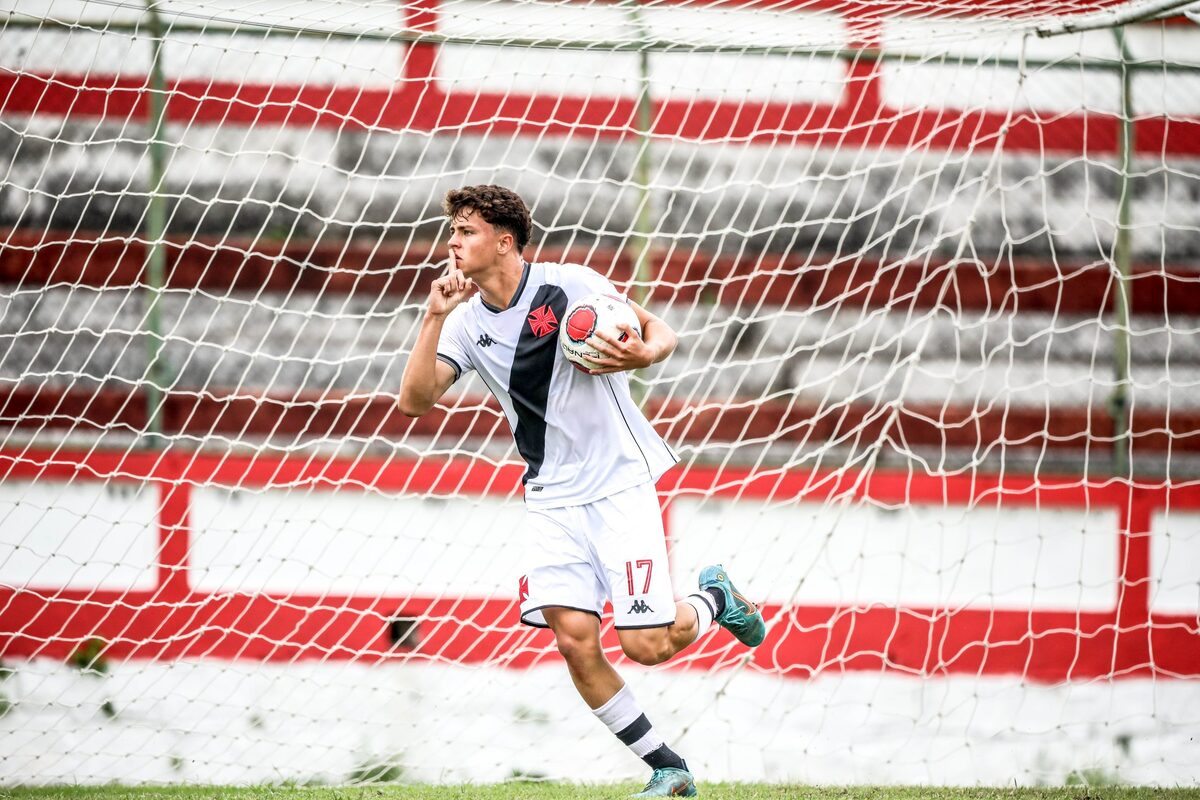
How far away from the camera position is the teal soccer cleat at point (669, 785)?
3430 mm

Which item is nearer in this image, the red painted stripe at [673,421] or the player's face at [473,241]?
the player's face at [473,241]

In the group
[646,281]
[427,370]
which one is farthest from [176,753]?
[646,281]

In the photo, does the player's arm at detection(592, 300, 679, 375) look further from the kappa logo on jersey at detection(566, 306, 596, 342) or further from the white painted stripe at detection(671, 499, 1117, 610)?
the white painted stripe at detection(671, 499, 1117, 610)

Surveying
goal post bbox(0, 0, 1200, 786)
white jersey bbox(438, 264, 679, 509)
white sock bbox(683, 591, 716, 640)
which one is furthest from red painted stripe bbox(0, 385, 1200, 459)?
white jersey bbox(438, 264, 679, 509)

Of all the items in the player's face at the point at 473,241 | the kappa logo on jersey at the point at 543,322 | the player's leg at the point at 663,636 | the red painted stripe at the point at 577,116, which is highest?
the red painted stripe at the point at 577,116

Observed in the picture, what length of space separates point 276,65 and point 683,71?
73.7 inches

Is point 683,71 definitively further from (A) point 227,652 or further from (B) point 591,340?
(A) point 227,652

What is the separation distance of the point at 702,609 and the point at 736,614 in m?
0.15

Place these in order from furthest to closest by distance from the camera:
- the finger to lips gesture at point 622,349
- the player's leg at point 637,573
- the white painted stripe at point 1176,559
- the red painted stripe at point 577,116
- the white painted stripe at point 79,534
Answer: the white painted stripe at point 1176,559 → the red painted stripe at point 577,116 → the white painted stripe at point 79,534 → the player's leg at point 637,573 → the finger to lips gesture at point 622,349

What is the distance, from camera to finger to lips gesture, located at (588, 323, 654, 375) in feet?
10.5

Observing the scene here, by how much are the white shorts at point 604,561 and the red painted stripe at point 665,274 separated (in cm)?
201

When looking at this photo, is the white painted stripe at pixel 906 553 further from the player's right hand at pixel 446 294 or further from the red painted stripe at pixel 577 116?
the player's right hand at pixel 446 294

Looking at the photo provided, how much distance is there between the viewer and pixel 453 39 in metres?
4.51

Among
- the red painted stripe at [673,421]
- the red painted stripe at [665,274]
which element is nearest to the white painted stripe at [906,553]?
the red painted stripe at [673,421]
